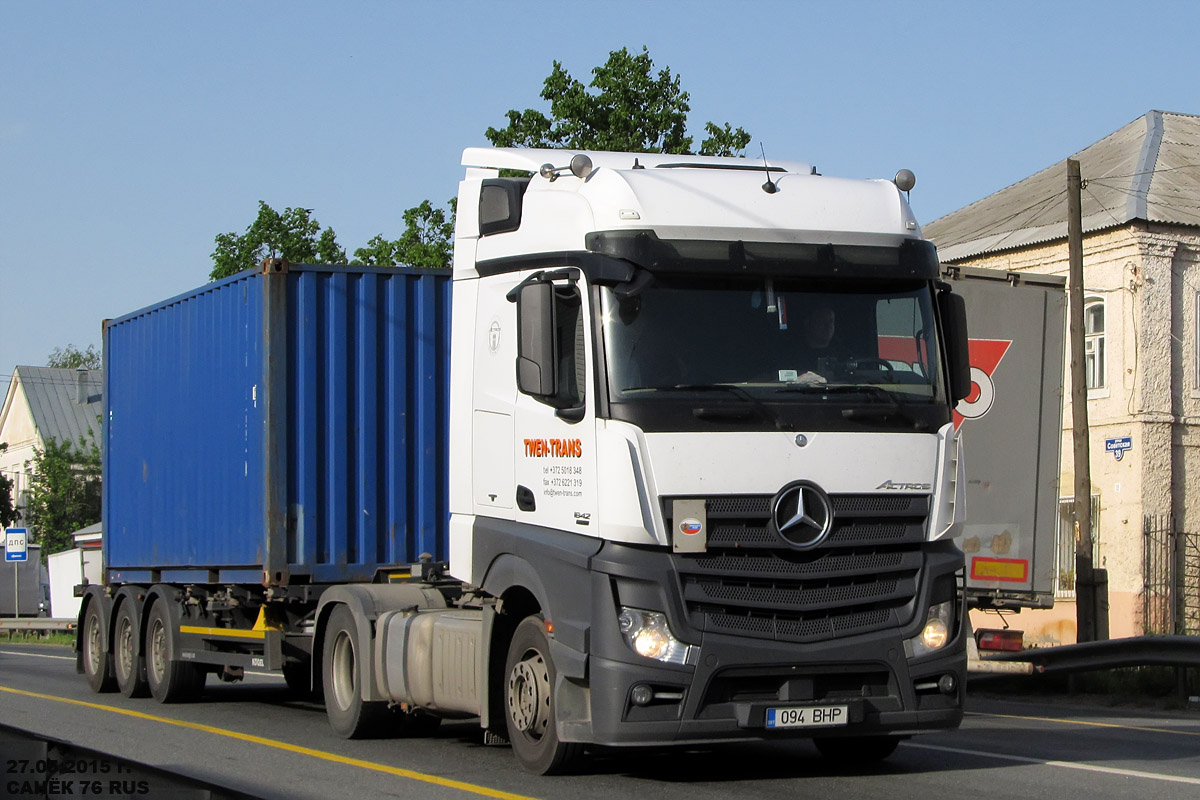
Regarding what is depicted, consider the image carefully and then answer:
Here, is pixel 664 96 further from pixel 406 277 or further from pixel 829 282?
pixel 829 282

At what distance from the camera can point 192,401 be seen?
14523mm

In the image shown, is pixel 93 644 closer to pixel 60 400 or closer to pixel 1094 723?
pixel 1094 723

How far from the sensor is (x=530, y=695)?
9133 millimetres

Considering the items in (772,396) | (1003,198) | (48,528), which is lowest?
(48,528)

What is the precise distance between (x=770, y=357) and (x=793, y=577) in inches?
47.7

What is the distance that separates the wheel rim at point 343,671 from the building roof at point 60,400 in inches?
3163

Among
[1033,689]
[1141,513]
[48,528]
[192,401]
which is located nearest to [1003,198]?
[1141,513]

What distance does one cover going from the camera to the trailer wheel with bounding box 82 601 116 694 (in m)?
16.6

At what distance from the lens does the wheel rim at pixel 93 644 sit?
1697 centimetres

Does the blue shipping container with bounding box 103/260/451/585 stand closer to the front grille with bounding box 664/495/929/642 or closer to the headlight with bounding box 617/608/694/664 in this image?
the headlight with bounding box 617/608/694/664

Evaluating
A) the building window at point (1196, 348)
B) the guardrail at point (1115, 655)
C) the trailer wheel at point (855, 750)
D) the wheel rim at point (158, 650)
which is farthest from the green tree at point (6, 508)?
the trailer wheel at point (855, 750)

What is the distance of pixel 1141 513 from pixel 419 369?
61.3 ft

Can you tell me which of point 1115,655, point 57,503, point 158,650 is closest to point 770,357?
point 1115,655

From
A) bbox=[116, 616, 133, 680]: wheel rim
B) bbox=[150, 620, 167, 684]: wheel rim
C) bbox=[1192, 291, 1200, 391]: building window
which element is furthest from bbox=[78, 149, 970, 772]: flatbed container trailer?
bbox=[1192, 291, 1200, 391]: building window
